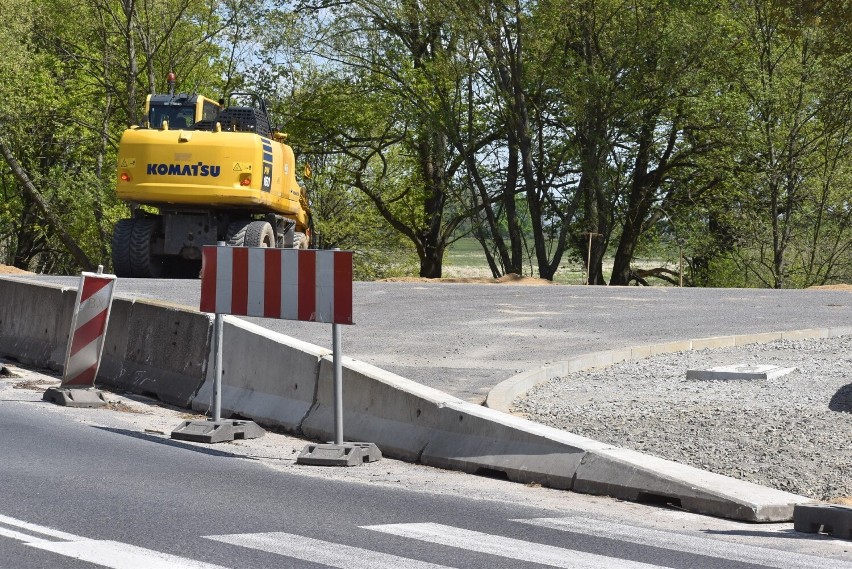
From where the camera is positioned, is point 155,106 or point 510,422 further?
point 155,106

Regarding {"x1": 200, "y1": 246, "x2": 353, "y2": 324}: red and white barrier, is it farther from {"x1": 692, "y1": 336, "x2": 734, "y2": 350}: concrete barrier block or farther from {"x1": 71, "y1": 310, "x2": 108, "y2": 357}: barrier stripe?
{"x1": 692, "y1": 336, "x2": 734, "y2": 350}: concrete barrier block

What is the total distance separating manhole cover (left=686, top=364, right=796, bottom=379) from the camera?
12406mm

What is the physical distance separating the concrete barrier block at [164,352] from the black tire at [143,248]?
38.7 ft

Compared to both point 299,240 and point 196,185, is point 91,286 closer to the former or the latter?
point 196,185

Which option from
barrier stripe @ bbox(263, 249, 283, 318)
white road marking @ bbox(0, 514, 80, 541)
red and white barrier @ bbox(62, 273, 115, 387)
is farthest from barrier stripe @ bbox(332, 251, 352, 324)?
red and white barrier @ bbox(62, 273, 115, 387)

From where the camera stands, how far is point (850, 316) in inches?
770

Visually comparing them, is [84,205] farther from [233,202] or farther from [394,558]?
[394,558]

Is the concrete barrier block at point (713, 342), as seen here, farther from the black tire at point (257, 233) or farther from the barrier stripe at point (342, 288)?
the black tire at point (257, 233)

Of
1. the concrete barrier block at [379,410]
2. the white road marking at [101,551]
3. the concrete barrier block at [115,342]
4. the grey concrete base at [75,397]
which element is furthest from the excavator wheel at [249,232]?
the white road marking at [101,551]

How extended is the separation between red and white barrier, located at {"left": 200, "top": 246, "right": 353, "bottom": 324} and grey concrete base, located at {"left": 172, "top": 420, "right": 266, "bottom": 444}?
0.92m

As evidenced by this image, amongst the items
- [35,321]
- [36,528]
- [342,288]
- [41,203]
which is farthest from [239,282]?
[41,203]

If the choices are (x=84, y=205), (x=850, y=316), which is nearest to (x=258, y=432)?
(x=850, y=316)

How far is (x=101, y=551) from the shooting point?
226 inches

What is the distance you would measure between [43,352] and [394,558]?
932 cm
